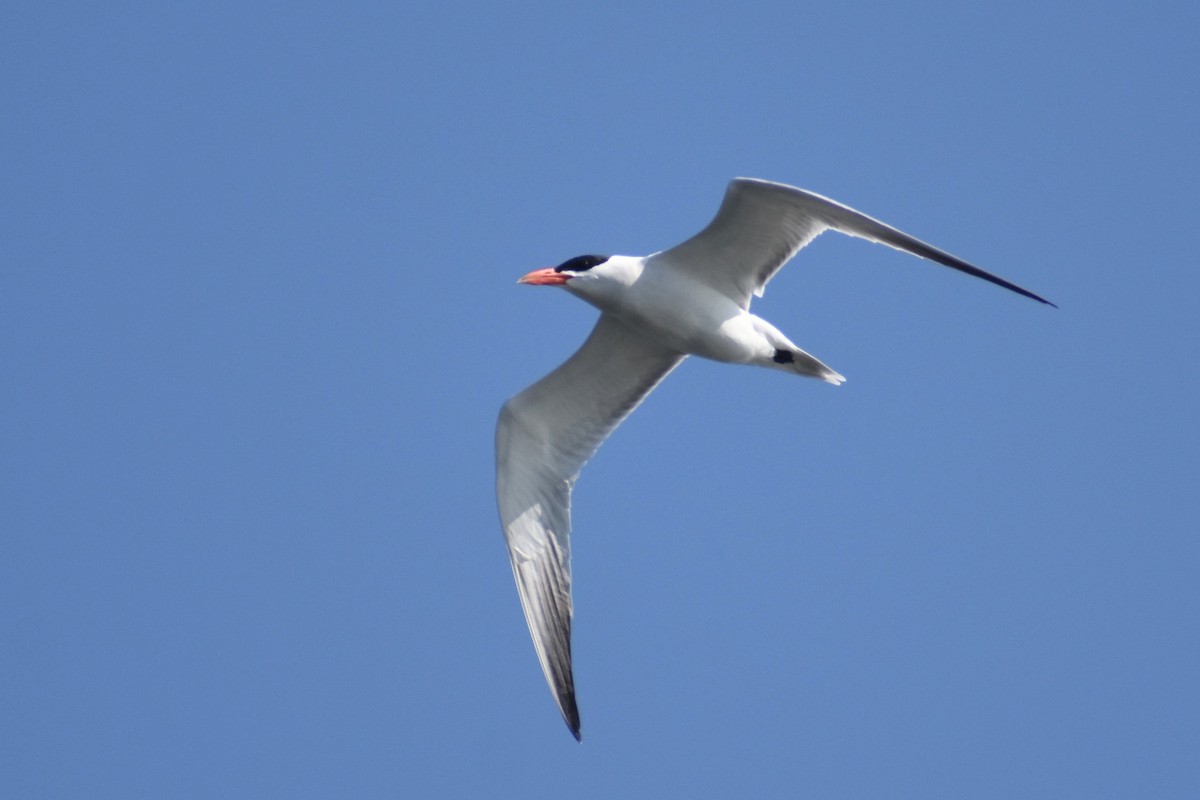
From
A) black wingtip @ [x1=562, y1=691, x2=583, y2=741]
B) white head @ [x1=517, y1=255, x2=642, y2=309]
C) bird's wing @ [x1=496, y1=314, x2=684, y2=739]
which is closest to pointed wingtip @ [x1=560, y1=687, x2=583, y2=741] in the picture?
black wingtip @ [x1=562, y1=691, x2=583, y2=741]

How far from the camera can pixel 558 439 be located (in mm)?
10891

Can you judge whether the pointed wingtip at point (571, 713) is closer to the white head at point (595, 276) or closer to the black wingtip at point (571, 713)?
the black wingtip at point (571, 713)

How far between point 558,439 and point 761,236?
2.30 metres

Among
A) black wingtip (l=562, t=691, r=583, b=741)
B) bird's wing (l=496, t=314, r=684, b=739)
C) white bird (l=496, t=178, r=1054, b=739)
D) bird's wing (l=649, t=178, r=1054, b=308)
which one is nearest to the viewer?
bird's wing (l=649, t=178, r=1054, b=308)

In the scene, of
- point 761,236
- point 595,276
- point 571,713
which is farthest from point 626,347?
point 571,713

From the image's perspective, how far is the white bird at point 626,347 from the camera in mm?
9633

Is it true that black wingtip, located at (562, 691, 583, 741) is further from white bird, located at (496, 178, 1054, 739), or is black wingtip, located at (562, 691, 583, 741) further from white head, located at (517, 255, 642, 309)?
white head, located at (517, 255, 642, 309)

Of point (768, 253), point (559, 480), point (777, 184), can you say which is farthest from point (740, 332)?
point (559, 480)

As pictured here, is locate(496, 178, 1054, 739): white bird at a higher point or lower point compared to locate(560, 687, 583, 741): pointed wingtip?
higher

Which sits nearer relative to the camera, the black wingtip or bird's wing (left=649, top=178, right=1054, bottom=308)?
bird's wing (left=649, top=178, right=1054, bottom=308)

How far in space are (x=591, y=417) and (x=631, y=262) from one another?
1.44 m

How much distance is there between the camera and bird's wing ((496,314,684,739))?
10.5m

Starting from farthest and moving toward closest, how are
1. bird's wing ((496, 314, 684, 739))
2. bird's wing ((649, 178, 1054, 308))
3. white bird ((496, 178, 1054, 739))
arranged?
1. bird's wing ((496, 314, 684, 739))
2. white bird ((496, 178, 1054, 739))
3. bird's wing ((649, 178, 1054, 308))

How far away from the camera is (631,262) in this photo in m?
10.1
